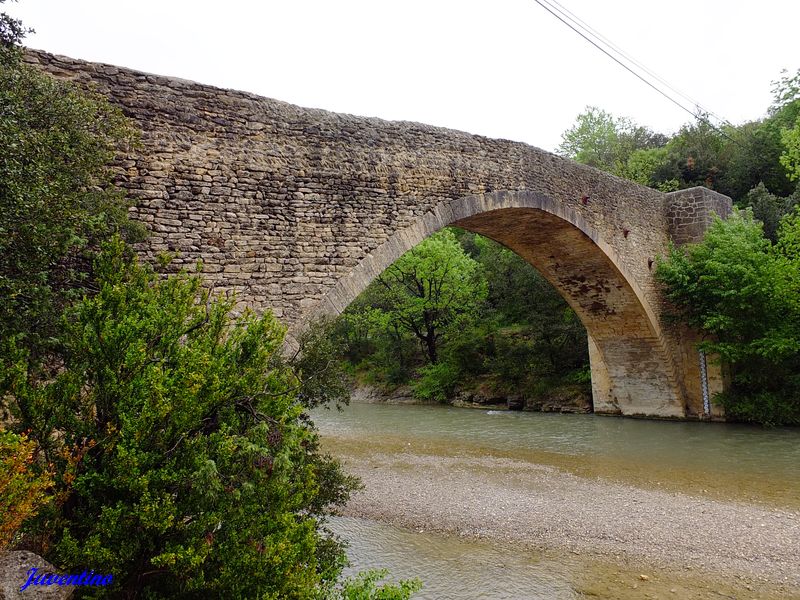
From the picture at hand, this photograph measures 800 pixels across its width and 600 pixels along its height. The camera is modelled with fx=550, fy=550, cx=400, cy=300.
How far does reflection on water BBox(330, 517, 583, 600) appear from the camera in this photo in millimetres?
4738

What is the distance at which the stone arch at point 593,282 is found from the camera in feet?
30.4

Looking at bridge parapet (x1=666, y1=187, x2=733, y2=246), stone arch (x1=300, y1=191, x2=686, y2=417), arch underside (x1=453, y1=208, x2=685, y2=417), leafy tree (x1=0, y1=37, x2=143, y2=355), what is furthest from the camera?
bridge parapet (x1=666, y1=187, x2=733, y2=246)

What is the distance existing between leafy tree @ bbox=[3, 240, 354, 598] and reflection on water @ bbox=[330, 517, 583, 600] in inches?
84.8

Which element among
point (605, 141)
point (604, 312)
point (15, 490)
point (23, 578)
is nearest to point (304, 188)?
point (15, 490)

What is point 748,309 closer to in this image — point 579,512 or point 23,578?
point 579,512

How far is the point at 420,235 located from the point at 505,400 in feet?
39.1

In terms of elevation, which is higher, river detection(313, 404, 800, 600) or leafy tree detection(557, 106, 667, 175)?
leafy tree detection(557, 106, 667, 175)

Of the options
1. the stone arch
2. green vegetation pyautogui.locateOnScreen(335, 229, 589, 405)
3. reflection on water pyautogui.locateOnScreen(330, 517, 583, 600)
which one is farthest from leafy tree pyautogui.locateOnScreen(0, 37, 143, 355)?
green vegetation pyautogui.locateOnScreen(335, 229, 589, 405)

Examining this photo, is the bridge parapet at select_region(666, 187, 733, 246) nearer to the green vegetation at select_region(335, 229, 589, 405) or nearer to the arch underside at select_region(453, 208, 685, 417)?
the arch underside at select_region(453, 208, 685, 417)

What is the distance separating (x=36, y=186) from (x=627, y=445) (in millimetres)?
10845

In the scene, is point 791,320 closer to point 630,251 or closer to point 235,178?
point 630,251

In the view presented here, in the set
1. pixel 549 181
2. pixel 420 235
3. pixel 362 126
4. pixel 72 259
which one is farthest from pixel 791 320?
pixel 72 259

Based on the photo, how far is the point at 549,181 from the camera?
34.5ft

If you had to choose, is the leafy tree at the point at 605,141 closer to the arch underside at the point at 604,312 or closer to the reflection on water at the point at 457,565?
the arch underside at the point at 604,312
